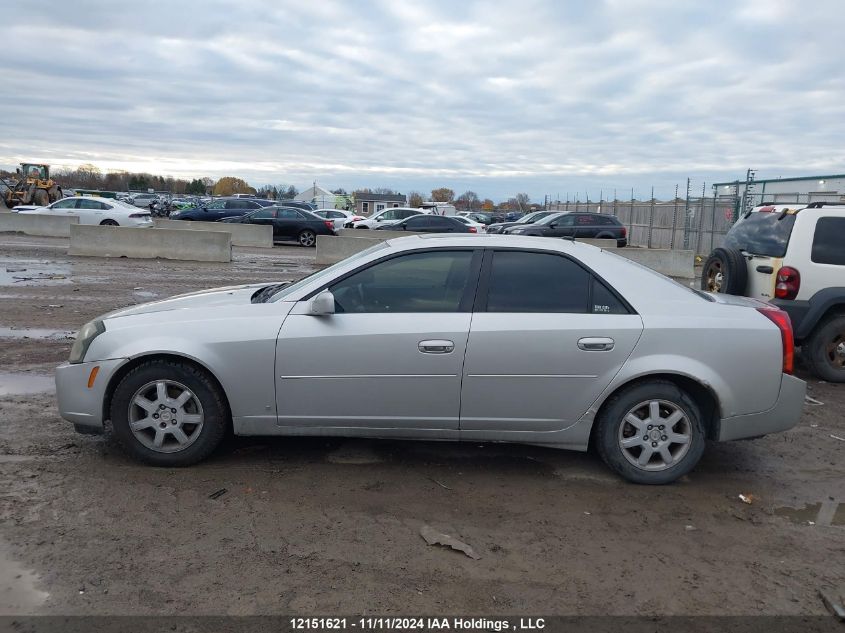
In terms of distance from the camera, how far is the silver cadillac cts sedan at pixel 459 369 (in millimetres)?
4707

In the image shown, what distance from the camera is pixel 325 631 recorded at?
3.19 metres

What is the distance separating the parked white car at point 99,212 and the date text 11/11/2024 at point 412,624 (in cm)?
2589

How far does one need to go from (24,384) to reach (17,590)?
3.87 m

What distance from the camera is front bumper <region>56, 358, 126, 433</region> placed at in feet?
15.8

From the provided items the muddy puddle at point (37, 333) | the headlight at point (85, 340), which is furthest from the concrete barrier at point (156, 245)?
the headlight at point (85, 340)

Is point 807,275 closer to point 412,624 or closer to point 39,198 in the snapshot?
point 412,624

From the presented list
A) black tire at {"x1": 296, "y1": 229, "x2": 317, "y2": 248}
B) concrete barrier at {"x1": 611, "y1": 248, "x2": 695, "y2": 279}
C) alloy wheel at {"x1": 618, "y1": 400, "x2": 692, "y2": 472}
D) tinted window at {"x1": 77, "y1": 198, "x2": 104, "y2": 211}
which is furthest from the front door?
tinted window at {"x1": 77, "y1": 198, "x2": 104, "y2": 211}

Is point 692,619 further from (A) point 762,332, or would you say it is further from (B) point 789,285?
(B) point 789,285

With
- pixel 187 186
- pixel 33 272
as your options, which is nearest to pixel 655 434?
pixel 33 272

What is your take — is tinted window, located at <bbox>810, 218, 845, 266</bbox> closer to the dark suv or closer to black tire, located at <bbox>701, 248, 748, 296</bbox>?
black tire, located at <bbox>701, 248, 748, 296</bbox>

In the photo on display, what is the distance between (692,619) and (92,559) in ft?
9.78

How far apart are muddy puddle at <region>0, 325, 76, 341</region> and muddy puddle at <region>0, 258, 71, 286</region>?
4737mm

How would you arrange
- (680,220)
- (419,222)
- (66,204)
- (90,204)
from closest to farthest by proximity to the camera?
(90,204) < (66,204) < (419,222) < (680,220)

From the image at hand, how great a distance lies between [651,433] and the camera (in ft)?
15.7
